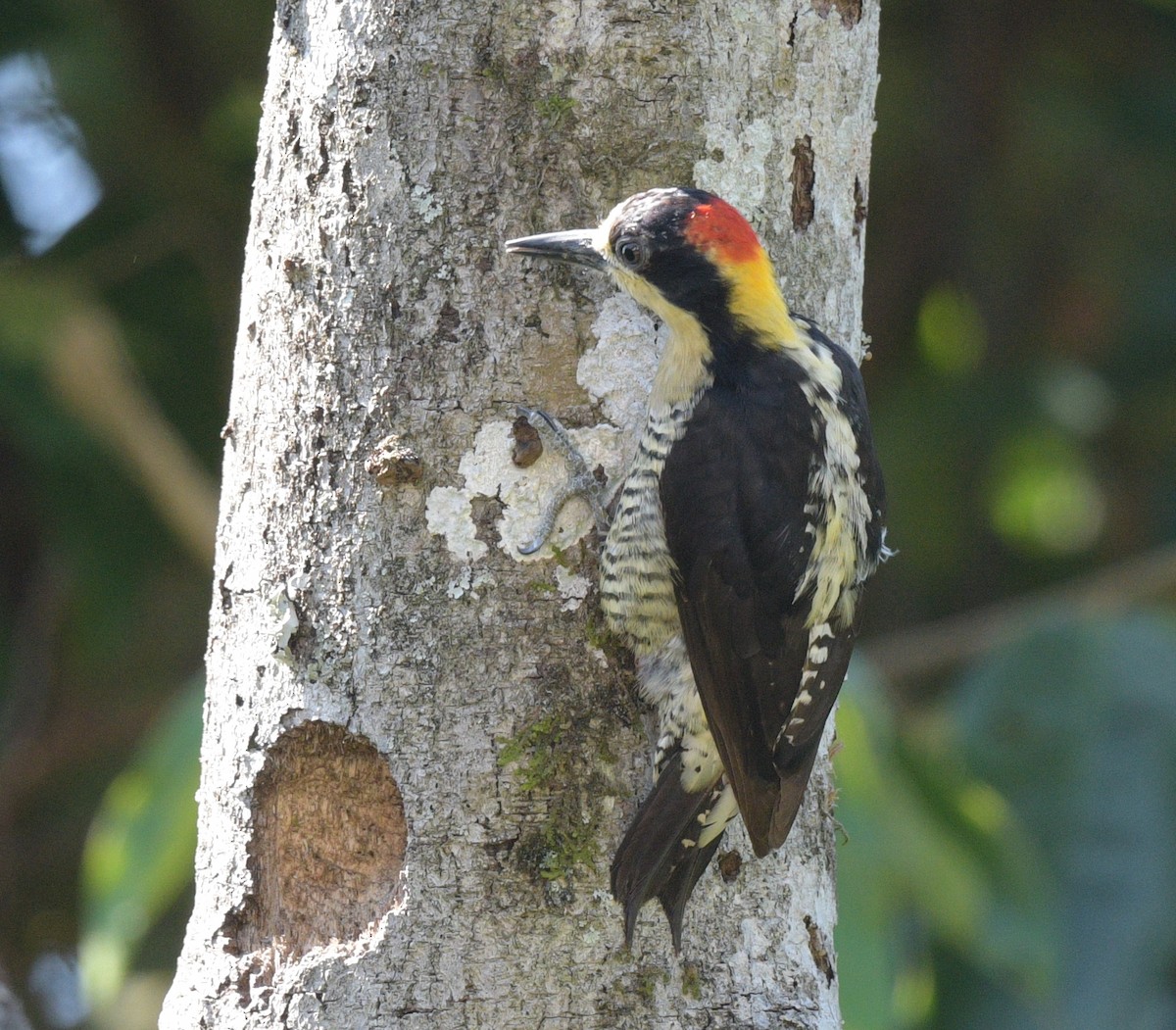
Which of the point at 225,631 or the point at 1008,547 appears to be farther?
the point at 1008,547

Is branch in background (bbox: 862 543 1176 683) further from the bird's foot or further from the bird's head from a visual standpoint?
the bird's foot

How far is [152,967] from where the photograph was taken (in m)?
5.54

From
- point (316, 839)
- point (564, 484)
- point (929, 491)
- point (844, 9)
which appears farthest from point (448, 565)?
point (929, 491)

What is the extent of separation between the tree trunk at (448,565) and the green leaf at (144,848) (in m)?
1.22

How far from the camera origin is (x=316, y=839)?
2572mm

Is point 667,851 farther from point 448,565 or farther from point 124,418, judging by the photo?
point 124,418

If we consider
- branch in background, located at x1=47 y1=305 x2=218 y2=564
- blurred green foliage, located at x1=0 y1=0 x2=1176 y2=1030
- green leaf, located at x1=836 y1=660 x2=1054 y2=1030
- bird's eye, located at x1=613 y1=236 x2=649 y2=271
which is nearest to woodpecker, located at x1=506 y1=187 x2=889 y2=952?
bird's eye, located at x1=613 y1=236 x2=649 y2=271

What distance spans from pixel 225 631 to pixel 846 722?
1717 millimetres

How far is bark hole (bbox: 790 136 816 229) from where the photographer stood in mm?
2779

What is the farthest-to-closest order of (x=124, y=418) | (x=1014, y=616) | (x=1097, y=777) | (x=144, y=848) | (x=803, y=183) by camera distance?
(x=1014, y=616)
(x=1097, y=777)
(x=124, y=418)
(x=144, y=848)
(x=803, y=183)

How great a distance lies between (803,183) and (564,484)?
2.33 ft

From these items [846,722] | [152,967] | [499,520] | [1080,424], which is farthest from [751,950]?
[1080,424]

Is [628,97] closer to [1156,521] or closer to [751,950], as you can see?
[751,950]

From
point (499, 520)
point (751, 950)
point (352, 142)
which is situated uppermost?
point (352, 142)
